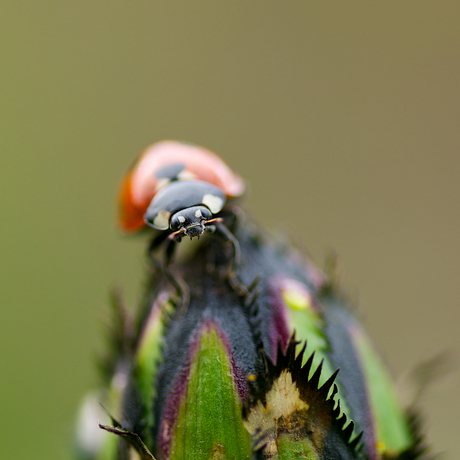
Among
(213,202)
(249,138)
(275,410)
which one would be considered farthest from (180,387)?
(249,138)

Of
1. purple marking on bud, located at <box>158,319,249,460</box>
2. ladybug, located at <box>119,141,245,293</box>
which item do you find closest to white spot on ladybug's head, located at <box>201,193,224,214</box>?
ladybug, located at <box>119,141,245,293</box>

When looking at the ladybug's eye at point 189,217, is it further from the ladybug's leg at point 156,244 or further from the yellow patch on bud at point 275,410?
→ the yellow patch on bud at point 275,410

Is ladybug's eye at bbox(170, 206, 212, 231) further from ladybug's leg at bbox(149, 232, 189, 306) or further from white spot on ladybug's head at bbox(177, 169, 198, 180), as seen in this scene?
white spot on ladybug's head at bbox(177, 169, 198, 180)

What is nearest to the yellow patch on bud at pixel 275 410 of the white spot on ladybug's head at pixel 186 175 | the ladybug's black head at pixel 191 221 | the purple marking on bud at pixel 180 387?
the purple marking on bud at pixel 180 387

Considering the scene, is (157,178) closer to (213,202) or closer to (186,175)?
(186,175)

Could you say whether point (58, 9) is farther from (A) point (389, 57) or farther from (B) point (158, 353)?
(B) point (158, 353)
